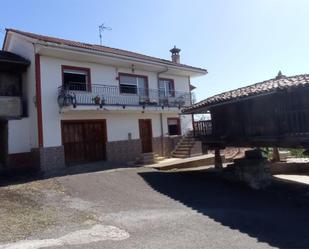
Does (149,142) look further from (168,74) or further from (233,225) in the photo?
(233,225)

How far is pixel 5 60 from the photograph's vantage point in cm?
1848

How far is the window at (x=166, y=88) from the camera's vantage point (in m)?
26.3

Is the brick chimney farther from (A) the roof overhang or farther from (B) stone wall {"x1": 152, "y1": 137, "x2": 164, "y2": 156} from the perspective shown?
(B) stone wall {"x1": 152, "y1": 137, "x2": 164, "y2": 156}

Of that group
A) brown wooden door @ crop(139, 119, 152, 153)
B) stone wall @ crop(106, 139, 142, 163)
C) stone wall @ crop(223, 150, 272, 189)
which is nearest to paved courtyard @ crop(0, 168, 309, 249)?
stone wall @ crop(223, 150, 272, 189)

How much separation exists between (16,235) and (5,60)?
12.0m

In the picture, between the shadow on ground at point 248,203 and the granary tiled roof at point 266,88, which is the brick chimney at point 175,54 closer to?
the granary tiled roof at point 266,88

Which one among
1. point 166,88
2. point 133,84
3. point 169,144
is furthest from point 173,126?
point 133,84

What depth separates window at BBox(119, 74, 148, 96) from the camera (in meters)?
23.4

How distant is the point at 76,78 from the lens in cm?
2077

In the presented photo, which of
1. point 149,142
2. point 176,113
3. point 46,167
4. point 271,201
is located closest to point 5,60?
point 46,167

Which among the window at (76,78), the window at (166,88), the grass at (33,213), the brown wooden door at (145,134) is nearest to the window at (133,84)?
the window at (166,88)

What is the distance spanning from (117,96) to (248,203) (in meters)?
12.0

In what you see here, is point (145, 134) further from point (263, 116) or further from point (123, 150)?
point (263, 116)

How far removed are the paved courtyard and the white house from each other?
373cm
